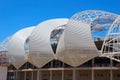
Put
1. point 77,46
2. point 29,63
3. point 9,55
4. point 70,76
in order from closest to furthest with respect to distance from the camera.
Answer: point 77,46, point 70,76, point 29,63, point 9,55

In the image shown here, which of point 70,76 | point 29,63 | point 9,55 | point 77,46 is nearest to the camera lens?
point 77,46

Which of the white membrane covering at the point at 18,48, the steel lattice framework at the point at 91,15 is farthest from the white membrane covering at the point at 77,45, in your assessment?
the white membrane covering at the point at 18,48

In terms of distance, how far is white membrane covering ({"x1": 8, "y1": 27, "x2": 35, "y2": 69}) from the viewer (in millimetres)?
79925

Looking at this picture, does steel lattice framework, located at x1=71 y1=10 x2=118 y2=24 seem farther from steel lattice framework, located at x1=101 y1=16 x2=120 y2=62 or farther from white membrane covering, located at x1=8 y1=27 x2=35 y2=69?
white membrane covering, located at x1=8 y1=27 x2=35 y2=69

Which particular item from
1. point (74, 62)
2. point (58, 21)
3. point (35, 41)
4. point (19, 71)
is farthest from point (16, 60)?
point (74, 62)

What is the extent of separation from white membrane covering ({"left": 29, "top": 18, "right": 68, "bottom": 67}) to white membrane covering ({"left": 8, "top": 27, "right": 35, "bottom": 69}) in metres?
7.08

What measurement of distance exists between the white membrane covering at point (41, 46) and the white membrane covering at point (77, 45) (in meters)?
7.13

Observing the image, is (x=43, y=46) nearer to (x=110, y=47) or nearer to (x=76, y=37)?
(x=76, y=37)

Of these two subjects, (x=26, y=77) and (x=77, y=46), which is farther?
(x=26, y=77)

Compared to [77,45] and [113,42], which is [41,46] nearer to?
[77,45]

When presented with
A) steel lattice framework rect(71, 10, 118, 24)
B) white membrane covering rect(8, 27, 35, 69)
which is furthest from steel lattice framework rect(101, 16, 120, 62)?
white membrane covering rect(8, 27, 35, 69)

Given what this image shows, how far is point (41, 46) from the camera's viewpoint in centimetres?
7169

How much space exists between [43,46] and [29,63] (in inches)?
425

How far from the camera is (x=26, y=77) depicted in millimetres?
82062
